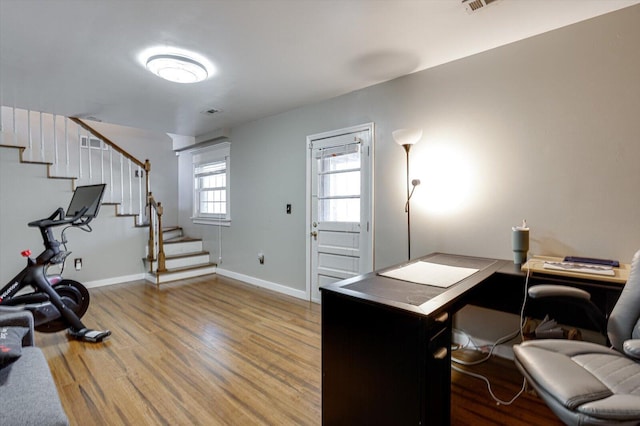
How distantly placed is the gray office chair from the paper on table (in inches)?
18.1

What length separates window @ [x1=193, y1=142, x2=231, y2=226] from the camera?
16.4 ft

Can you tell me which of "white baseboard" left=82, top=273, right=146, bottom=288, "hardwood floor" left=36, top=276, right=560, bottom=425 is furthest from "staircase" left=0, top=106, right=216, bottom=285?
"hardwood floor" left=36, top=276, right=560, bottom=425

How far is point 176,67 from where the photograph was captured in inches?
96.1

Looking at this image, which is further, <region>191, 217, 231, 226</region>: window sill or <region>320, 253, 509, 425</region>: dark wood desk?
<region>191, 217, 231, 226</region>: window sill

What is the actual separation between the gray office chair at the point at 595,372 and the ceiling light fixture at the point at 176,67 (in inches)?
115

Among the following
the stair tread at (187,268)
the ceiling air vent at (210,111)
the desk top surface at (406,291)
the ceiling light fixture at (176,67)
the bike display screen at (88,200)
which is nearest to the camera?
Result: the desk top surface at (406,291)

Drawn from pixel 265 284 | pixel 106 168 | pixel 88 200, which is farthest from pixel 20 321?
pixel 106 168

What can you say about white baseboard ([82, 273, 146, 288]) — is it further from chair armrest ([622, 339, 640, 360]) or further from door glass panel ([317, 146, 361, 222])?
chair armrest ([622, 339, 640, 360])

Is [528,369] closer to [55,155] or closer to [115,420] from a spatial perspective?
[115,420]

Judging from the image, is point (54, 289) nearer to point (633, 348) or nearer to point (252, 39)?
point (252, 39)

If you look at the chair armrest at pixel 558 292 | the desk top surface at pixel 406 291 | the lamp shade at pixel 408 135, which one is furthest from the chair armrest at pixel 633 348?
the lamp shade at pixel 408 135

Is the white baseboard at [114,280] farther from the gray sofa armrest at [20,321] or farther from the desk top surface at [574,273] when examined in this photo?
the desk top surface at [574,273]

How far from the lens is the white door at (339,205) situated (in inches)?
125

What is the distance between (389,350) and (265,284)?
10.5 feet
